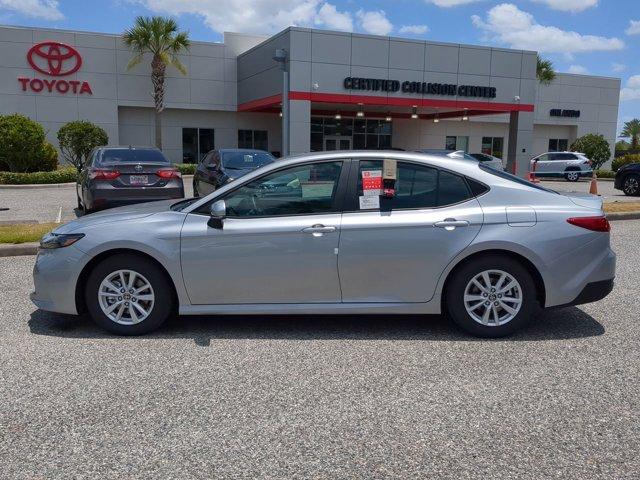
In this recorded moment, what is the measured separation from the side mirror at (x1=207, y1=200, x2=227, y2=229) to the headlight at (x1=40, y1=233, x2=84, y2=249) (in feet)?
3.71

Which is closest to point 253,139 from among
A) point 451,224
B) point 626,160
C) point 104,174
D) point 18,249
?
point 626,160

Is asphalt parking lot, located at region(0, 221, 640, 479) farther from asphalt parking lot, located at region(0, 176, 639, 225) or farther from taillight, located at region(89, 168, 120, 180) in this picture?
asphalt parking lot, located at region(0, 176, 639, 225)

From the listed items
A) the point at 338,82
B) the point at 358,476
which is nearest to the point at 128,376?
the point at 358,476

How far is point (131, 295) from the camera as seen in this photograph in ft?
16.8

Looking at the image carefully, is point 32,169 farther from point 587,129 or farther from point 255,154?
point 587,129

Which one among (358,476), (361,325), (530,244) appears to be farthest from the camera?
(361,325)

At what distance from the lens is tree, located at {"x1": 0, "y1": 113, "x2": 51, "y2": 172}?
22688 mm

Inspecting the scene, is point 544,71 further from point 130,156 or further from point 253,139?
point 130,156

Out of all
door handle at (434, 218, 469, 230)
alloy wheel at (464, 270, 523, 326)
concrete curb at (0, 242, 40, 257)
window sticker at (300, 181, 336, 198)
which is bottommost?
concrete curb at (0, 242, 40, 257)

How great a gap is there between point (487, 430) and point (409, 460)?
620 millimetres

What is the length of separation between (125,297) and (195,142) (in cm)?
2968

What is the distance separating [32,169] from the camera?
77.9 feet

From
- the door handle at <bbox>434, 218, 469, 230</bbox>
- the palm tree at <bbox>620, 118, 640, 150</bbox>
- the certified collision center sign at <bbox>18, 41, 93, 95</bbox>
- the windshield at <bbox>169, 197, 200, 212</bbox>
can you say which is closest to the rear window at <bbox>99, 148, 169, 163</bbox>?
the windshield at <bbox>169, 197, 200, 212</bbox>

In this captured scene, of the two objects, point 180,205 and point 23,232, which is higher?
point 180,205
